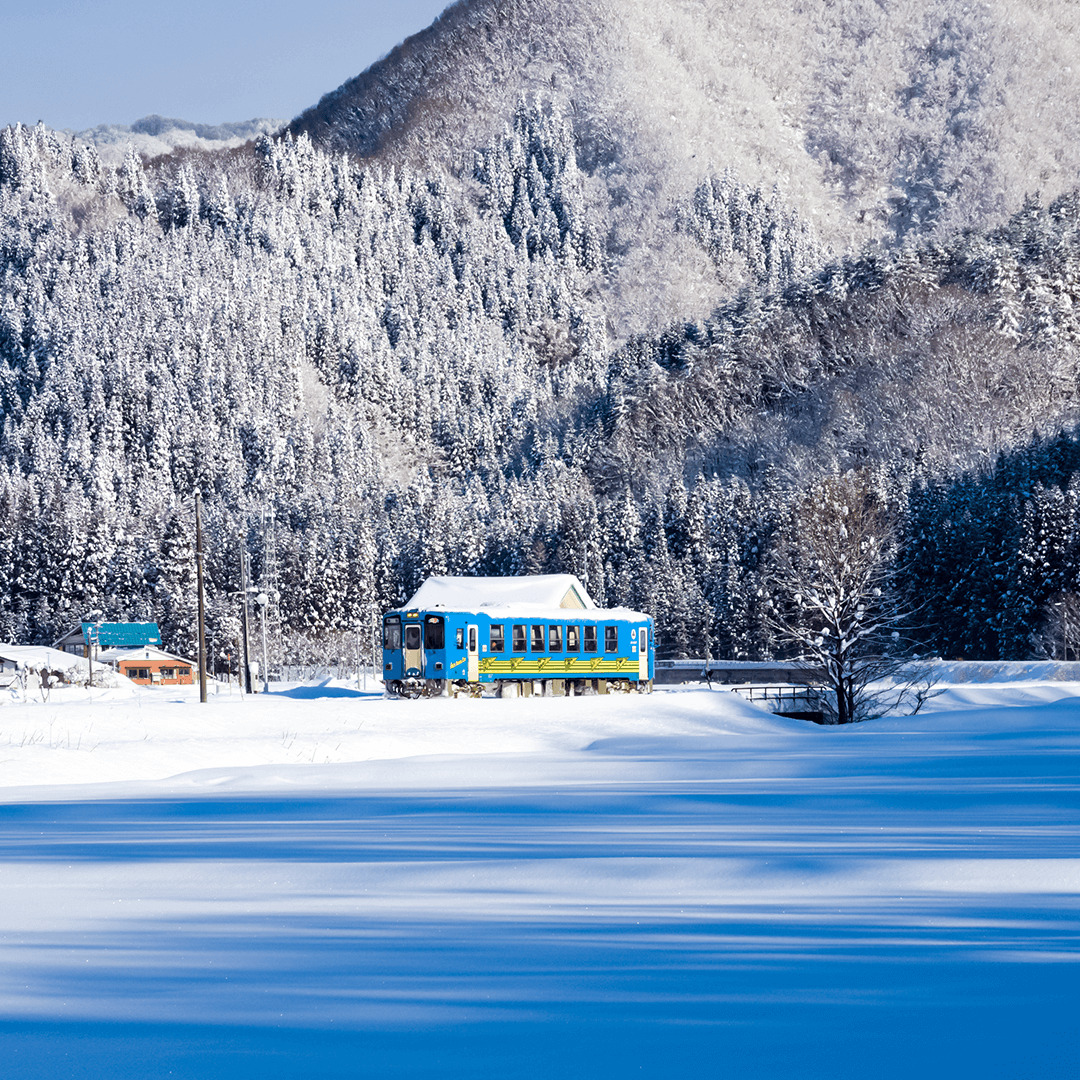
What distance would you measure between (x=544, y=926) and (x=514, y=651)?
29.2 m

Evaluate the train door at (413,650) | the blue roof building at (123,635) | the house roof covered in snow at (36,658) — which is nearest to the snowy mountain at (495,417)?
the blue roof building at (123,635)

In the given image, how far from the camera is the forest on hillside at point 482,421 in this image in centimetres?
8025

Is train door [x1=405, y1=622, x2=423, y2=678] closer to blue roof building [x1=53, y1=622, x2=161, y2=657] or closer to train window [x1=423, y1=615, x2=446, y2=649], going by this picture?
train window [x1=423, y1=615, x2=446, y2=649]

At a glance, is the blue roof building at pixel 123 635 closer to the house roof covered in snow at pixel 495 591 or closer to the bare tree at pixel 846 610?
the house roof covered in snow at pixel 495 591

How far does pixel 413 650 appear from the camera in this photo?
35000mm

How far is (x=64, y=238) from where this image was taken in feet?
594

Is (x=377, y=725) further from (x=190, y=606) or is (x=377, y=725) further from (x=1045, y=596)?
(x=190, y=606)

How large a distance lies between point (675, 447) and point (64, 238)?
103 metres

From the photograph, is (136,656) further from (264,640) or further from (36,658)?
(264,640)

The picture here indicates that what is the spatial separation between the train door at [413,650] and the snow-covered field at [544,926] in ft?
65.3

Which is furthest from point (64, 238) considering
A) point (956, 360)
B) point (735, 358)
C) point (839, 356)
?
point (956, 360)

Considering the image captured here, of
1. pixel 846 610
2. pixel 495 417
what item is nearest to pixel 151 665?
pixel 846 610

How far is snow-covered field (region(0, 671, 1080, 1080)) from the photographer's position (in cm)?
426

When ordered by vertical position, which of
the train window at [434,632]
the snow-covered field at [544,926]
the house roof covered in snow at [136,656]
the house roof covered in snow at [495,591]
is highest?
the house roof covered in snow at [495,591]
